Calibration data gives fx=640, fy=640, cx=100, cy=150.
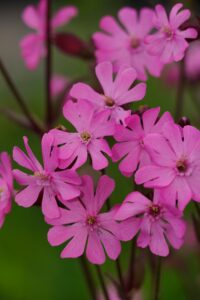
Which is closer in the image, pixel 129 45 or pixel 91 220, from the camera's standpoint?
pixel 91 220

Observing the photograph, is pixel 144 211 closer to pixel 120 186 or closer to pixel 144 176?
pixel 144 176

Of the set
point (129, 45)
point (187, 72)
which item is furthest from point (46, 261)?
point (129, 45)

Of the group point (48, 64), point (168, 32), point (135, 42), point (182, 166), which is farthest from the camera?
point (48, 64)

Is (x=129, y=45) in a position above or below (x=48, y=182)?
above

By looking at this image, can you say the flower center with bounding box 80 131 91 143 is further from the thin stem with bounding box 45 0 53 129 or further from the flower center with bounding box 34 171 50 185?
the thin stem with bounding box 45 0 53 129

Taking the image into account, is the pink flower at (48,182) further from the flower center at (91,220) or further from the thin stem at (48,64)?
the thin stem at (48,64)

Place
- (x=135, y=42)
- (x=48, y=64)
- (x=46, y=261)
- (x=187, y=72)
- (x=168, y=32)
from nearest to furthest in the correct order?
(x=168, y=32) < (x=135, y=42) < (x=48, y=64) < (x=187, y=72) < (x=46, y=261)

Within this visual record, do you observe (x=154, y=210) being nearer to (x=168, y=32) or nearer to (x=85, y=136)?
(x=85, y=136)
